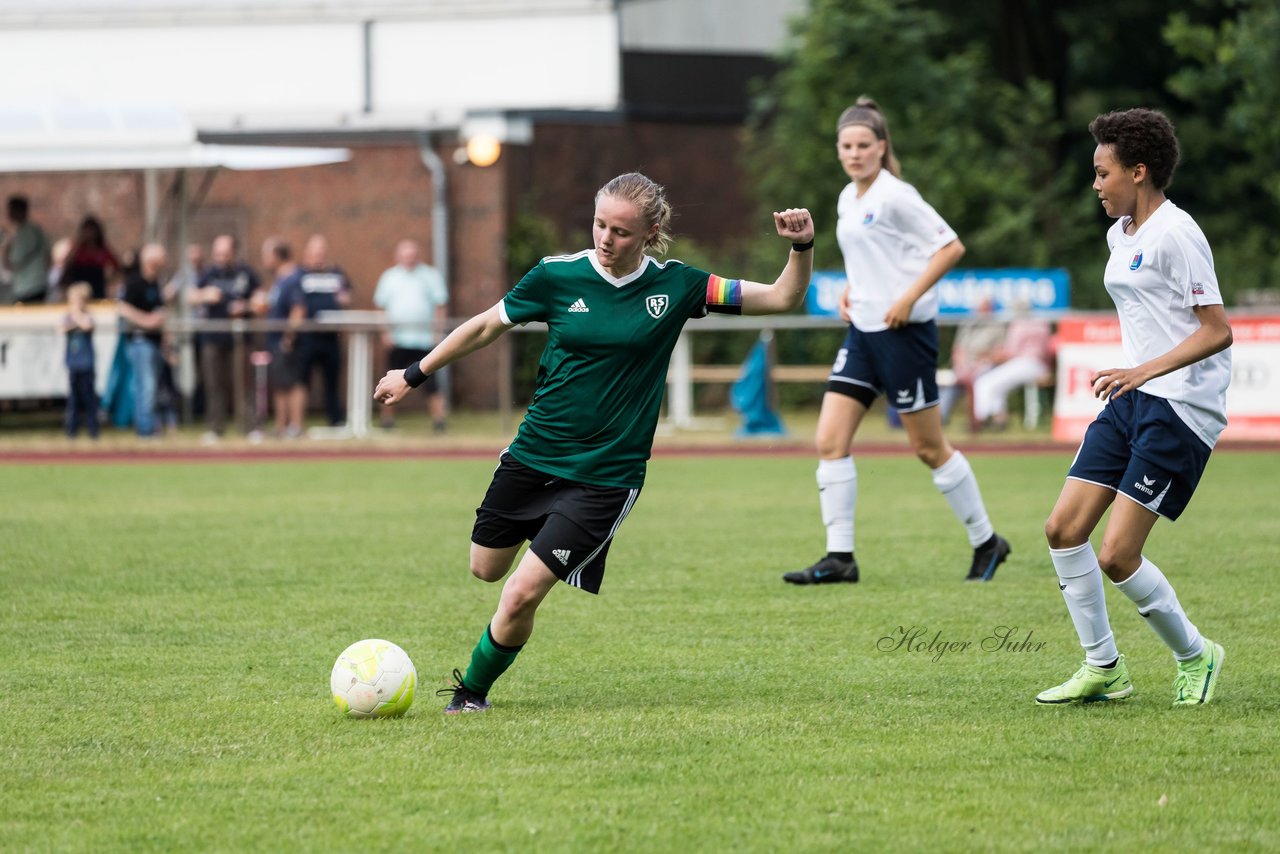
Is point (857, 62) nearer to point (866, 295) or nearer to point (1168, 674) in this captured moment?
point (866, 295)

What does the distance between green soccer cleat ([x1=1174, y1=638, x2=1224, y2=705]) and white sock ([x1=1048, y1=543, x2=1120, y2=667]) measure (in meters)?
0.23

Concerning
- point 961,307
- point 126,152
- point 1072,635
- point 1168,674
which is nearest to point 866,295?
point 1072,635

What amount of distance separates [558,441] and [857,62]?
845 inches

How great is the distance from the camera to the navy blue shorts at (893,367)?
8.87m

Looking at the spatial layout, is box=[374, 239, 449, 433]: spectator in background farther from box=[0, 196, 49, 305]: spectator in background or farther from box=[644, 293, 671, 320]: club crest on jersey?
box=[644, 293, 671, 320]: club crest on jersey

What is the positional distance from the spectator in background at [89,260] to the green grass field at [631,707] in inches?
378

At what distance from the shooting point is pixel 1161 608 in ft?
19.7

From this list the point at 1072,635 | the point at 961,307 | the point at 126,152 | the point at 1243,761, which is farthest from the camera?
the point at 961,307

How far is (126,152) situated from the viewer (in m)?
19.9

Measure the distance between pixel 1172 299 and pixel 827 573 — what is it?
3340mm

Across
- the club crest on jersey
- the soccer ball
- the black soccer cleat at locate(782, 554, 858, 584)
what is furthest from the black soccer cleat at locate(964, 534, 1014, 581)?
the soccer ball

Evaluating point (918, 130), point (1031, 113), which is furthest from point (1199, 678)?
point (1031, 113)

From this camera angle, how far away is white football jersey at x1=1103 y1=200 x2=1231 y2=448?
581 centimetres

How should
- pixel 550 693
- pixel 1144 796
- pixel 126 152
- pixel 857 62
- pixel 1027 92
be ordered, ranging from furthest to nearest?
1. pixel 1027 92
2. pixel 857 62
3. pixel 126 152
4. pixel 550 693
5. pixel 1144 796
